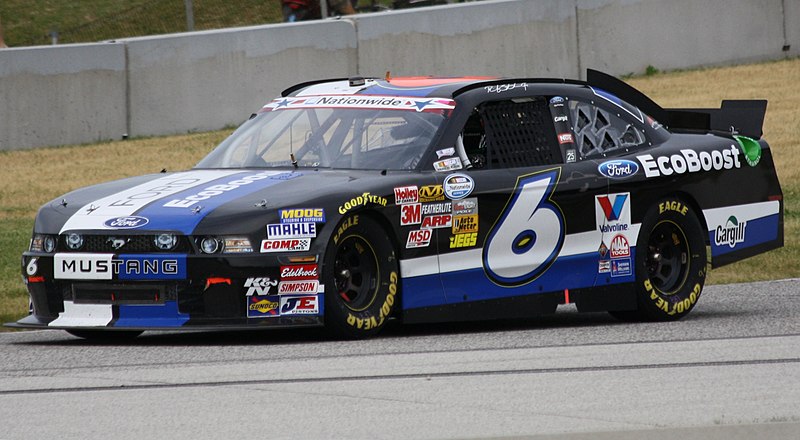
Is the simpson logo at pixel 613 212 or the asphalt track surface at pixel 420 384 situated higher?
the simpson logo at pixel 613 212

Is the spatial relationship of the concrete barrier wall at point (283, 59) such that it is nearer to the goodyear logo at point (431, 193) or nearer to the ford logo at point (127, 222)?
the ford logo at point (127, 222)

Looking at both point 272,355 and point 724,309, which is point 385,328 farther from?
point 724,309

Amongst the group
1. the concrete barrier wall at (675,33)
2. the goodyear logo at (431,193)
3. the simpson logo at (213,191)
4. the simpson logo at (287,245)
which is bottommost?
the simpson logo at (287,245)

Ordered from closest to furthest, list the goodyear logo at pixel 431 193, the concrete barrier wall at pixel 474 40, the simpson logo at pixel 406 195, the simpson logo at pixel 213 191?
the simpson logo at pixel 213 191, the simpson logo at pixel 406 195, the goodyear logo at pixel 431 193, the concrete barrier wall at pixel 474 40

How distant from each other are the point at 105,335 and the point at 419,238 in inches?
73.7

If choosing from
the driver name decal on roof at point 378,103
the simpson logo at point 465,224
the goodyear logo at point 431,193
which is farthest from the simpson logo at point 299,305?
the driver name decal on roof at point 378,103

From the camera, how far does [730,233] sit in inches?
399

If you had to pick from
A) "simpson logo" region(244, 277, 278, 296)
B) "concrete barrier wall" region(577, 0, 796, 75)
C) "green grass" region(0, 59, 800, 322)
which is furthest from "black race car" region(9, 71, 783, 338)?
"concrete barrier wall" region(577, 0, 796, 75)

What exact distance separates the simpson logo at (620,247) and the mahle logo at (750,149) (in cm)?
127

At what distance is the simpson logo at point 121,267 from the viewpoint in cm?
801

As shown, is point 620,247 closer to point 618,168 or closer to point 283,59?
point 618,168

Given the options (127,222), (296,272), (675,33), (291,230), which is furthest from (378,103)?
(675,33)

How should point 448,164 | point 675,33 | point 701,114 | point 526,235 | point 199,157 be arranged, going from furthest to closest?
point 675,33, point 199,157, point 701,114, point 526,235, point 448,164

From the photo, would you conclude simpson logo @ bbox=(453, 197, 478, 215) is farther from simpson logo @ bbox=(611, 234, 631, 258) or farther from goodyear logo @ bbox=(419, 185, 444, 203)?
simpson logo @ bbox=(611, 234, 631, 258)
